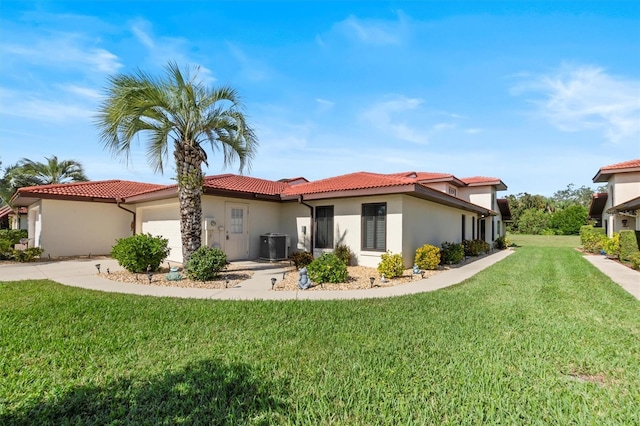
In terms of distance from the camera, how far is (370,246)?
1234cm

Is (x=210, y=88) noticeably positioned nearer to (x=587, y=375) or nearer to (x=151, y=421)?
(x=151, y=421)

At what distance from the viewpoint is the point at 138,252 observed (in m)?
9.98

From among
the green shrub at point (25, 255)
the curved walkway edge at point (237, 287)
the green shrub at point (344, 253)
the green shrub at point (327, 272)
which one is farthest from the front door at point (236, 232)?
the green shrub at point (25, 255)

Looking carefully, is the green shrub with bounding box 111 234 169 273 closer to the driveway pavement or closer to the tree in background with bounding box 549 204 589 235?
the driveway pavement

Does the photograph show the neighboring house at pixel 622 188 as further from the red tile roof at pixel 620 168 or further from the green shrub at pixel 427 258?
the green shrub at pixel 427 258

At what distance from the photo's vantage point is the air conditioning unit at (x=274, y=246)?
13781 mm

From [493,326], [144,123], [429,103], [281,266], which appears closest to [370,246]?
[281,266]

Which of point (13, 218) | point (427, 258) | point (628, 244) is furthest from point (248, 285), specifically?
point (13, 218)

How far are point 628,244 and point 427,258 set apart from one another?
33.7 feet

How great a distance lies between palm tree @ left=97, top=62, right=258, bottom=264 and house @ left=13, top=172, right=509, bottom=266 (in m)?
2.08

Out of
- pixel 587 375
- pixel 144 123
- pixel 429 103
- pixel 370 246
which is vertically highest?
pixel 429 103

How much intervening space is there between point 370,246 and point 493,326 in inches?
281

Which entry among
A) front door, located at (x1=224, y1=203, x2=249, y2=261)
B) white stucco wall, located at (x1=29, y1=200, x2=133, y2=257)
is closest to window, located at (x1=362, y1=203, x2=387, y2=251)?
front door, located at (x1=224, y1=203, x2=249, y2=261)

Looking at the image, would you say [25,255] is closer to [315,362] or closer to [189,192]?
[189,192]
